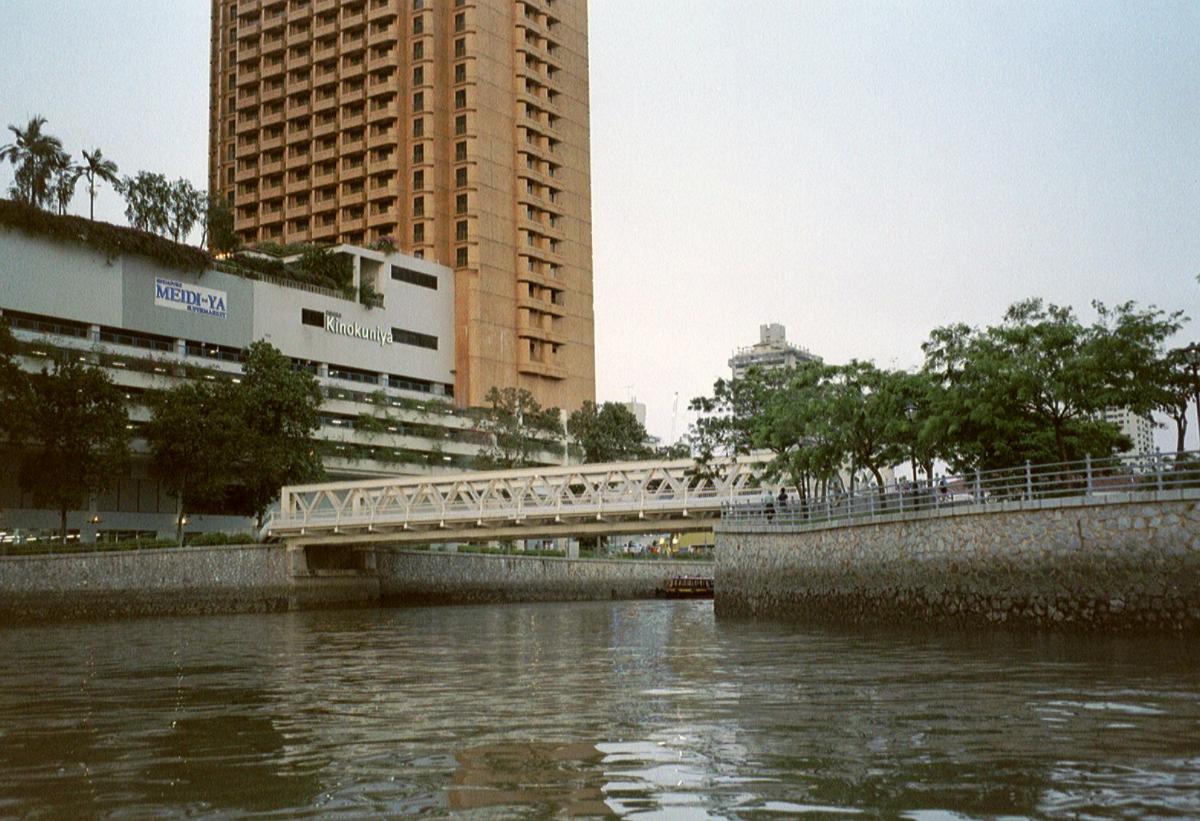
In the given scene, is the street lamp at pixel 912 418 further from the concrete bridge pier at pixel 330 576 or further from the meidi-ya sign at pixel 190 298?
the meidi-ya sign at pixel 190 298

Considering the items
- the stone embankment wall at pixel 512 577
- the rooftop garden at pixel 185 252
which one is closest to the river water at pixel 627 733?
the stone embankment wall at pixel 512 577

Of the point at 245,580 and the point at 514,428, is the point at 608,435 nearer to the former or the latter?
the point at 514,428

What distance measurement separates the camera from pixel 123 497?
84375 mm

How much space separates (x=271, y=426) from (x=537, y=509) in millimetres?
23165

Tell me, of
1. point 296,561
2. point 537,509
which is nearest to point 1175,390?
point 537,509

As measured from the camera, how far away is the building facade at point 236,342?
8056cm

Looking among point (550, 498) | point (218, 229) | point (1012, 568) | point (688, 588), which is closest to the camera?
point (1012, 568)

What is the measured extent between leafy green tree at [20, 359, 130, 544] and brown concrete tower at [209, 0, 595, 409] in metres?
44.2

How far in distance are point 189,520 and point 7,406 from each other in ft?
86.8

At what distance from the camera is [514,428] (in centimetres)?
9994

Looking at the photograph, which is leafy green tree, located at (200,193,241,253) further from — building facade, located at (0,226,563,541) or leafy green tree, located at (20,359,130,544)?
leafy green tree, located at (20,359,130,544)

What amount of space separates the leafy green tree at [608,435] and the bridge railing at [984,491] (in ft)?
155

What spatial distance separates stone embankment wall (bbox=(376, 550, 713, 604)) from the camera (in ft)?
239

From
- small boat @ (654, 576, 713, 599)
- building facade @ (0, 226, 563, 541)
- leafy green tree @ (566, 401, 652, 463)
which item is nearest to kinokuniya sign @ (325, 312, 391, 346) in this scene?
building facade @ (0, 226, 563, 541)
